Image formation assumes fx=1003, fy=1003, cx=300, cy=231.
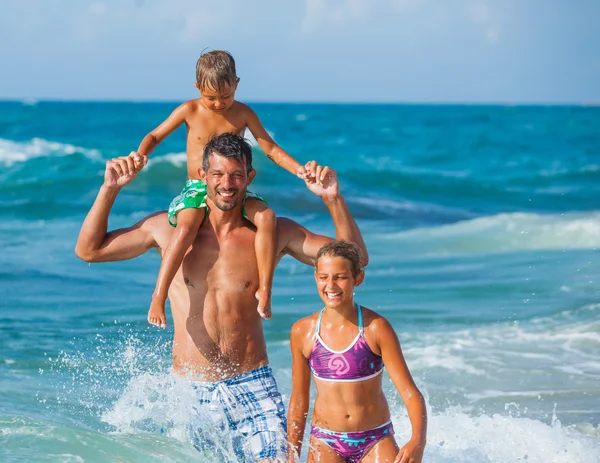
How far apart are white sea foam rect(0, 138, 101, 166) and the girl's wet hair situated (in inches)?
786

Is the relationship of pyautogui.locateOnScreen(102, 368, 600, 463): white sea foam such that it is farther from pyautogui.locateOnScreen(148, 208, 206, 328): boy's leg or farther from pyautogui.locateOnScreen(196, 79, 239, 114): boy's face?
pyautogui.locateOnScreen(196, 79, 239, 114): boy's face

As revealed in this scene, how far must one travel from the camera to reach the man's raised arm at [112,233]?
4.72 meters

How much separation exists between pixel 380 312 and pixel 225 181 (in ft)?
17.3

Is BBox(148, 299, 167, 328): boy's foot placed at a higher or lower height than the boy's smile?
lower

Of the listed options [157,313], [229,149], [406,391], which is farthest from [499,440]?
[229,149]

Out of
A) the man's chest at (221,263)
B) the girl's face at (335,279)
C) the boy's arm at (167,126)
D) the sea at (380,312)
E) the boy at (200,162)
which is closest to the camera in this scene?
the girl's face at (335,279)

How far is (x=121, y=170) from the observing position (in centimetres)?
473

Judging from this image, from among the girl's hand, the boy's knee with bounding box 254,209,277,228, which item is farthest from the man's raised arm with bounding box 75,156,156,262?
the girl's hand

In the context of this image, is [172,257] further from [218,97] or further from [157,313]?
[218,97]

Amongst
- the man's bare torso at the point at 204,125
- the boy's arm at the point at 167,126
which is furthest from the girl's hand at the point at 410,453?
the boy's arm at the point at 167,126

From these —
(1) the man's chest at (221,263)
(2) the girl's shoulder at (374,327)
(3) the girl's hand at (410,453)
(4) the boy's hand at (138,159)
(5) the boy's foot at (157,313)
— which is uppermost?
(4) the boy's hand at (138,159)

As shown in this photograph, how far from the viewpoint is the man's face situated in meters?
4.59

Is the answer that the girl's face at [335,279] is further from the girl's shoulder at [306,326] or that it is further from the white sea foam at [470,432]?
the white sea foam at [470,432]

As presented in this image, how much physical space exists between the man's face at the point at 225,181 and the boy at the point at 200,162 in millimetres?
21
